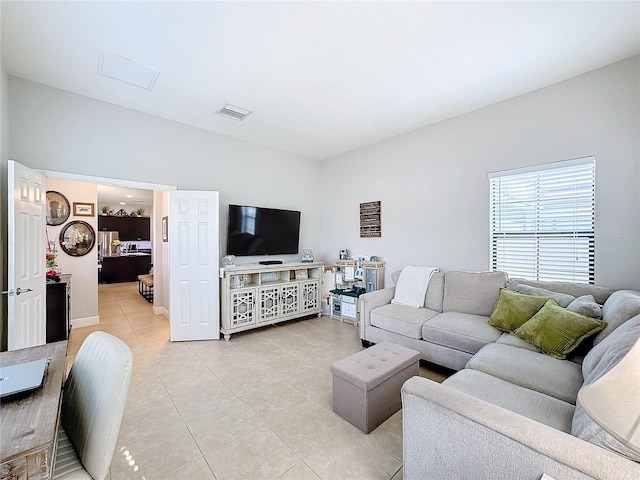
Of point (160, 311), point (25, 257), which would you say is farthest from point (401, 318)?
point (160, 311)

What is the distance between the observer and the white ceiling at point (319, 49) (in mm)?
1926

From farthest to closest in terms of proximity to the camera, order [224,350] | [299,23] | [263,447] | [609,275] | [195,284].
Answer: [195,284], [224,350], [609,275], [299,23], [263,447]

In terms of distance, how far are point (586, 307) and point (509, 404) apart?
1304 mm

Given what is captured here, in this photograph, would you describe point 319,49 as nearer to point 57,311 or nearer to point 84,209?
point 57,311

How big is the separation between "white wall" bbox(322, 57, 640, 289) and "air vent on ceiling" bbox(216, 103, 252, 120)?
211 centimetres

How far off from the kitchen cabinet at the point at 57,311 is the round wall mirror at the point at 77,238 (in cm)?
133

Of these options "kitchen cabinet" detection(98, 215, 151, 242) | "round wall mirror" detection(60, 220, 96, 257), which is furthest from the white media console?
"kitchen cabinet" detection(98, 215, 151, 242)

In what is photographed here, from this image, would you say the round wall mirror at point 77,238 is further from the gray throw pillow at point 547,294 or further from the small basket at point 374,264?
the gray throw pillow at point 547,294

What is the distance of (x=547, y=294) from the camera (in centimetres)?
258

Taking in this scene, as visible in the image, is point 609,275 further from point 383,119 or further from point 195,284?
point 195,284

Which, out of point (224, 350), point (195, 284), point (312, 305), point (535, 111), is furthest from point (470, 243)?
point (195, 284)

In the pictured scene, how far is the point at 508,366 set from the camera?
1903mm

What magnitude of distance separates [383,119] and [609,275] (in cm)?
291

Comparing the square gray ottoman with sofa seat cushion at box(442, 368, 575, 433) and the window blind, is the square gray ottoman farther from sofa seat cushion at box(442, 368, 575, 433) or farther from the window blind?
the window blind
